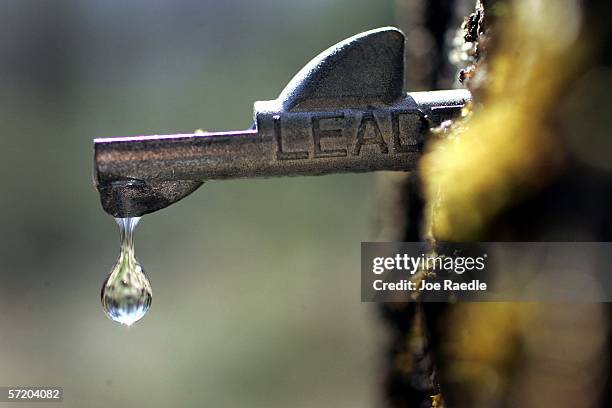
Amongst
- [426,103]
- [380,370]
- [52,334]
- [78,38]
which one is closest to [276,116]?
[426,103]

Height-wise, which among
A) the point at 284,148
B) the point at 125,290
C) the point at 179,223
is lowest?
the point at 125,290

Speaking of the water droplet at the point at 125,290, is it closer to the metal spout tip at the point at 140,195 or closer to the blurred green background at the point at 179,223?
the metal spout tip at the point at 140,195

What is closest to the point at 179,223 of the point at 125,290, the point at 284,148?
the point at 125,290

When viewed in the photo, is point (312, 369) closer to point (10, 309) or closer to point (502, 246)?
point (10, 309)

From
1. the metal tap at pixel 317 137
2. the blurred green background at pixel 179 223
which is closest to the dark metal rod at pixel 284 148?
the metal tap at pixel 317 137

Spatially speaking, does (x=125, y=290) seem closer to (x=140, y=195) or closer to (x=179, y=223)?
(x=140, y=195)

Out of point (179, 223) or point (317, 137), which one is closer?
point (317, 137)
